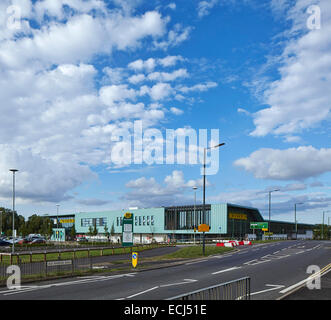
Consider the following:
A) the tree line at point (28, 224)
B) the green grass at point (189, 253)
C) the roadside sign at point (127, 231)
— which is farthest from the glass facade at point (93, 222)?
the roadside sign at point (127, 231)

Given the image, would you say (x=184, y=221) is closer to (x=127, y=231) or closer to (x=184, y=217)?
(x=184, y=217)

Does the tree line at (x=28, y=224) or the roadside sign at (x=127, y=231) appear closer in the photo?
the roadside sign at (x=127, y=231)

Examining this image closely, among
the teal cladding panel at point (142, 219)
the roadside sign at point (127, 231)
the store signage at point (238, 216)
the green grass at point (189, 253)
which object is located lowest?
the teal cladding panel at point (142, 219)

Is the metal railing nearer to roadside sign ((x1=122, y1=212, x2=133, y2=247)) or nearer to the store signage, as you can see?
roadside sign ((x1=122, y1=212, x2=133, y2=247))

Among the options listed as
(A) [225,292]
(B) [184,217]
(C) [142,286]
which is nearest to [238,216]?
(B) [184,217]

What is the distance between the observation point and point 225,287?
883cm

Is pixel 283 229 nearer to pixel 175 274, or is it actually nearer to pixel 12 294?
pixel 175 274

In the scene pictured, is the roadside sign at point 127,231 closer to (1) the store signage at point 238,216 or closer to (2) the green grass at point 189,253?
(2) the green grass at point 189,253

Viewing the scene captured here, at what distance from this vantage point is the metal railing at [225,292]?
7234 millimetres

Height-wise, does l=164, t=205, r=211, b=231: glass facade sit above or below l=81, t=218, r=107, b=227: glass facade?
above

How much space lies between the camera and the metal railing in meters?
7.23

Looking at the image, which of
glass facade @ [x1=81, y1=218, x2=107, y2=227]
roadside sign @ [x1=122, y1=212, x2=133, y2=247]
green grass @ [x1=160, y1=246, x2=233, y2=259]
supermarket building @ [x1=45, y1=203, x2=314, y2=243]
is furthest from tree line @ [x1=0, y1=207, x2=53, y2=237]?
roadside sign @ [x1=122, y1=212, x2=133, y2=247]
